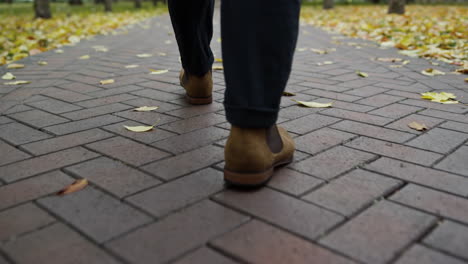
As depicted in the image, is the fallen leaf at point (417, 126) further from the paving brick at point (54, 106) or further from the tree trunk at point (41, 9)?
the tree trunk at point (41, 9)

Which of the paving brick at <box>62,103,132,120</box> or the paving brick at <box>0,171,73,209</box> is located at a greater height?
the paving brick at <box>0,171,73,209</box>

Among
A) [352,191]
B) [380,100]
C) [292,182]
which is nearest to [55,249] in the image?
[292,182]

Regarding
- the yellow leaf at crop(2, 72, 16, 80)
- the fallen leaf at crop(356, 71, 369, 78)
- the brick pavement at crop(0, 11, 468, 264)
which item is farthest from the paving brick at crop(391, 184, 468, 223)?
the yellow leaf at crop(2, 72, 16, 80)

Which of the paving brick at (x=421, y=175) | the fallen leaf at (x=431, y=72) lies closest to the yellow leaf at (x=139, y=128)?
the paving brick at (x=421, y=175)

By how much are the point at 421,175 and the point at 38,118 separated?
1935mm

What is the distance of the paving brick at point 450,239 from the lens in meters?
1.22

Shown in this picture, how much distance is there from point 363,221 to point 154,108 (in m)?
1.62

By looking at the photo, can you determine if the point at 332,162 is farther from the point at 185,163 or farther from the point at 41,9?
the point at 41,9

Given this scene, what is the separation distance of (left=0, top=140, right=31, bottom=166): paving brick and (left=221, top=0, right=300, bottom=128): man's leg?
0.95 meters

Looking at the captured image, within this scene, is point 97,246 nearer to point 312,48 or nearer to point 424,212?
point 424,212

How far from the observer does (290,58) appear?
1560 mm

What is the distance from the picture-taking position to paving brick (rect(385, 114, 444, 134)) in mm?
2271

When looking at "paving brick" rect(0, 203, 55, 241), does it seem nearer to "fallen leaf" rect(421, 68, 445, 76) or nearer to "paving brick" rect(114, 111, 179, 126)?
"paving brick" rect(114, 111, 179, 126)

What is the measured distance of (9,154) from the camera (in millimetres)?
1949
